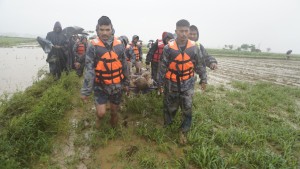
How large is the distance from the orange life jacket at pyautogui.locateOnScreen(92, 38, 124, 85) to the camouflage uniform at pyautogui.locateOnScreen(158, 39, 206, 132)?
797mm

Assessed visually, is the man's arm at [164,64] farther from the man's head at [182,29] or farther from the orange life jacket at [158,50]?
the orange life jacket at [158,50]

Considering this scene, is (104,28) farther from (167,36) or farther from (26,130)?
(167,36)

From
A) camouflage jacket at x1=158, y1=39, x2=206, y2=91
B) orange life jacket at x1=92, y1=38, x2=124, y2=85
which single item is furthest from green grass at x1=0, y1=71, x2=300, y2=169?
orange life jacket at x1=92, y1=38, x2=124, y2=85

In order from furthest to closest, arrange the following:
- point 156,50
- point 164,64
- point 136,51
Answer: point 136,51 < point 156,50 < point 164,64

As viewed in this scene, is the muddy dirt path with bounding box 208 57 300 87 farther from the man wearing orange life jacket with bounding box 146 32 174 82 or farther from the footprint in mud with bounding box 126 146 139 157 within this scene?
the footprint in mud with bounding box 126 146 139 157

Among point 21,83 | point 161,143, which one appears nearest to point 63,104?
point 161,143

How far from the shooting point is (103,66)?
3.93 m

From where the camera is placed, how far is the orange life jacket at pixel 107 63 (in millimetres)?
3902

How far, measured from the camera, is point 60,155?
3732mm

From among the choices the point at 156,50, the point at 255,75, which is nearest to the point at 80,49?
the point at 156,50

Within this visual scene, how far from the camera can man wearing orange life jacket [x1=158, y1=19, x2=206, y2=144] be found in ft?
13.1

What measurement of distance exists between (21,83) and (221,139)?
7777 millimetres

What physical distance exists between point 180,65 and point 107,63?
4.02ft

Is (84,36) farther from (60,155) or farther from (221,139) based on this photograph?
(221,139)
